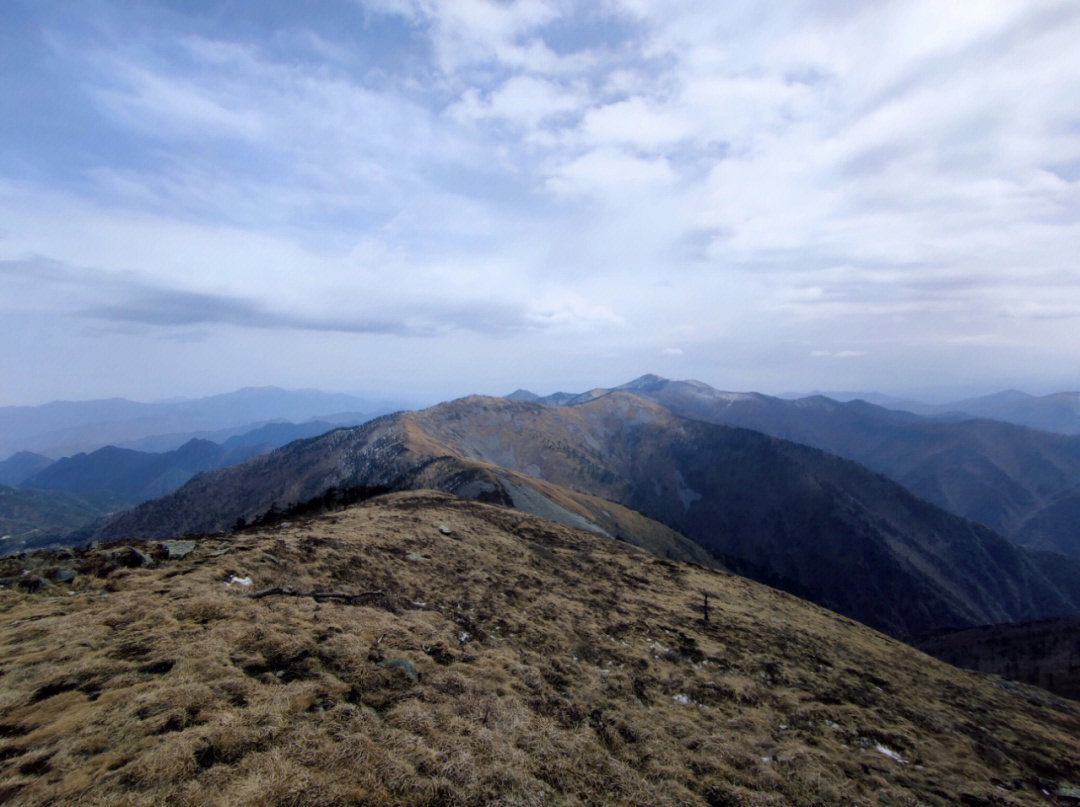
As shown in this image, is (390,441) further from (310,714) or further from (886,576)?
(886,576)

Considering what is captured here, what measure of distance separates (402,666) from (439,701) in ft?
4.61

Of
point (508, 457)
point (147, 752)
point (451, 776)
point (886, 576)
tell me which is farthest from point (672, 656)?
point (886, 576)

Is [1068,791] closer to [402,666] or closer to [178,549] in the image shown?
[402,666]

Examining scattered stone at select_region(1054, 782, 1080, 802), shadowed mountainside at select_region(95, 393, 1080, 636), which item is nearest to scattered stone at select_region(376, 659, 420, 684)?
scattered stone at select_region(1054, 782, 1080, 802)

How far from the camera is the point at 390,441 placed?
434 ft

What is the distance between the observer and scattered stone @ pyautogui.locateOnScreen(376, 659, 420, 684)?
1080 cm

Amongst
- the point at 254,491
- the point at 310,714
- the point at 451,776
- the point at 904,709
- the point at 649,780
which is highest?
the point at 310,714

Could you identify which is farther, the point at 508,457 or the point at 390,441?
the point at 508,457

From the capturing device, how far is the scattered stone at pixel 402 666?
10797 mm

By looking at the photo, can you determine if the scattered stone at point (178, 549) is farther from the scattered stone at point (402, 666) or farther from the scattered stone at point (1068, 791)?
the scattered stone at point (1068, 791)

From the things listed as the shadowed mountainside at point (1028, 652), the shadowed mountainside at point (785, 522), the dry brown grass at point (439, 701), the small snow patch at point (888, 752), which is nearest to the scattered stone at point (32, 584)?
the dry brown grass at point (439, 701)

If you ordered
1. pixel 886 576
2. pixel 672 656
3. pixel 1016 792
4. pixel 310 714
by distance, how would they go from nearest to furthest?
pixel 310 714 < pixel 1016 792 < pixel 672 656 < pixel 886 576

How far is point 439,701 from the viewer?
33.3 ft

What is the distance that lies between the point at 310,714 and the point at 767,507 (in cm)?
21064
